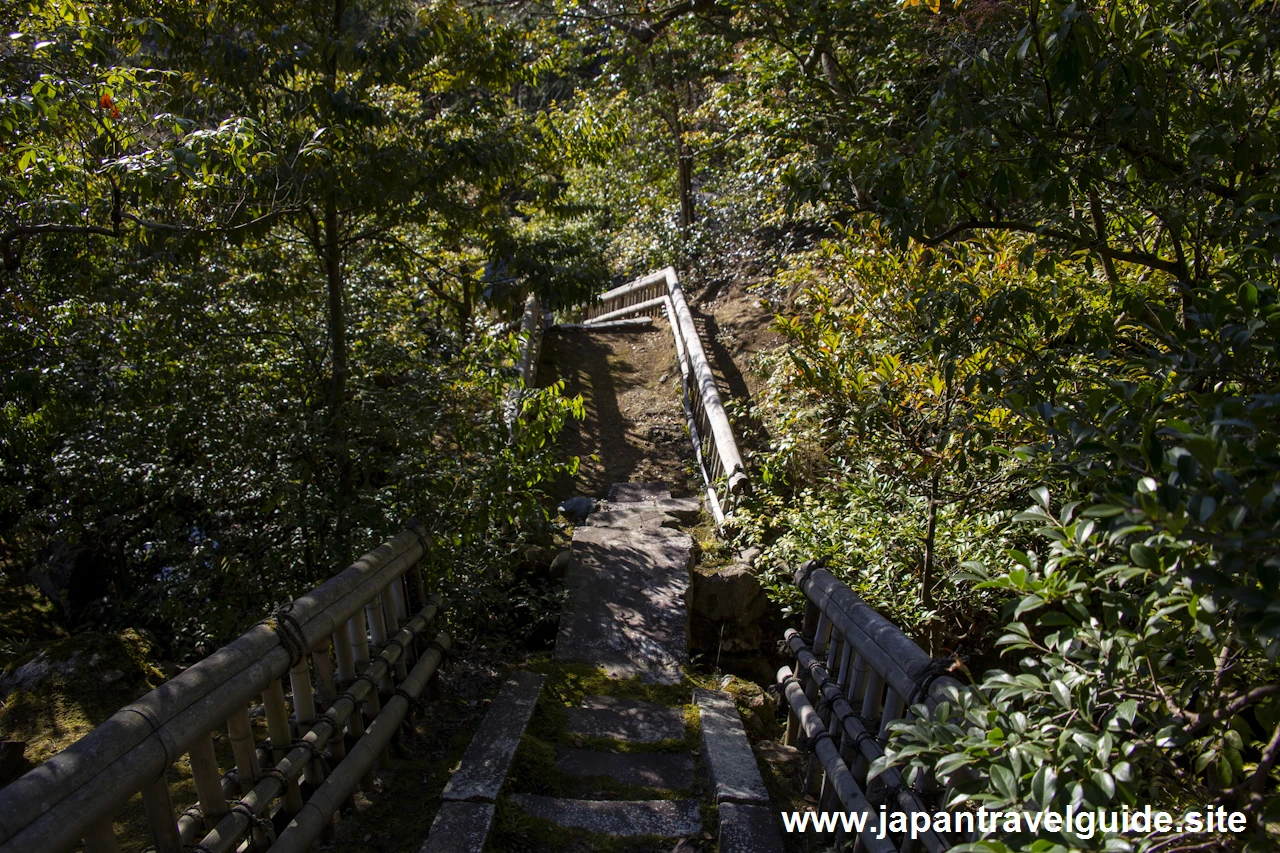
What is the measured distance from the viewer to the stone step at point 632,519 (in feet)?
23.8

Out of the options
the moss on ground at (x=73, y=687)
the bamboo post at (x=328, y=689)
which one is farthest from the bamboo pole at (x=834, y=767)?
the moss on ground at (x=73, y=687)

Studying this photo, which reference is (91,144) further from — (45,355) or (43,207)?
(45,355)

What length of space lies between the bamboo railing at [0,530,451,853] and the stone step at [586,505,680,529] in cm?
267

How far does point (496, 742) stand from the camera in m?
4.04

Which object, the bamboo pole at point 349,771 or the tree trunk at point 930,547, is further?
the tree trunk at point 930,547

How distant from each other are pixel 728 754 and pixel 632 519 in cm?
349

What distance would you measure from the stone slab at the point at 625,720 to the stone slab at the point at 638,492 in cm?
360

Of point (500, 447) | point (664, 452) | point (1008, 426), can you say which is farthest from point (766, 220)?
point (1008, 426)

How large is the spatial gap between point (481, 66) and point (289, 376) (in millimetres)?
3123

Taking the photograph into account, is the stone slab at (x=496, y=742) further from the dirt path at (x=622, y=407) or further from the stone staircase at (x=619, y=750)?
the dirt path at (x=622, y=407)

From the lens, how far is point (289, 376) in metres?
5.14

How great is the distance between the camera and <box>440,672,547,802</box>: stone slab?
364cm

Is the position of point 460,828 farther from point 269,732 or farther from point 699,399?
point 699,399

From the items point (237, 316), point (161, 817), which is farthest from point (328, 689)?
point (237, 316)
